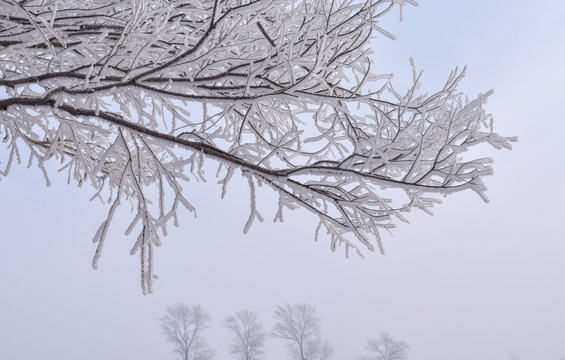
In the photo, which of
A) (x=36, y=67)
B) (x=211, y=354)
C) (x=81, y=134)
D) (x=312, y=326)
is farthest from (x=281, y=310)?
(x=36, y=67)

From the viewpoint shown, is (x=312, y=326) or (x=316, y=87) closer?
(x=316, y=87)

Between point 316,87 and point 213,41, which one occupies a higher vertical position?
point 213,41

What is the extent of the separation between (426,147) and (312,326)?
23.2 metres

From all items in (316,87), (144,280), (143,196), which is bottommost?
(144,280)

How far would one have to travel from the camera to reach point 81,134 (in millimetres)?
4621

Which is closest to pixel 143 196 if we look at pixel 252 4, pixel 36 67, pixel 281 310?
pixel 36 67

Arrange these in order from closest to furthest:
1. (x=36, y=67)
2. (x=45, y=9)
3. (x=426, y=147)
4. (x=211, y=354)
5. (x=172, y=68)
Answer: (x=172, y=68) → (x=426, y=147) → (x=45, y=9) → (x=36, y=67) → (x=211, y=354)

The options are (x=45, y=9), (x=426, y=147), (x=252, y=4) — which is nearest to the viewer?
(x=252, y=4)

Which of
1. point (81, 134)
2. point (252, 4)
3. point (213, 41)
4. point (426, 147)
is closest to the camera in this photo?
point (252, 4)

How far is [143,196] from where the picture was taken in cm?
287

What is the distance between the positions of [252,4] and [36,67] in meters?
1.92

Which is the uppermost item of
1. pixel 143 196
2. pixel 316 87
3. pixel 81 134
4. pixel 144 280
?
pixel 81 134

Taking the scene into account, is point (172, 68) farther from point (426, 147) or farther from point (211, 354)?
point (211, 354)

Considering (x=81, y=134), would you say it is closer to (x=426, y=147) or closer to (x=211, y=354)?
(x=426, y=147)
